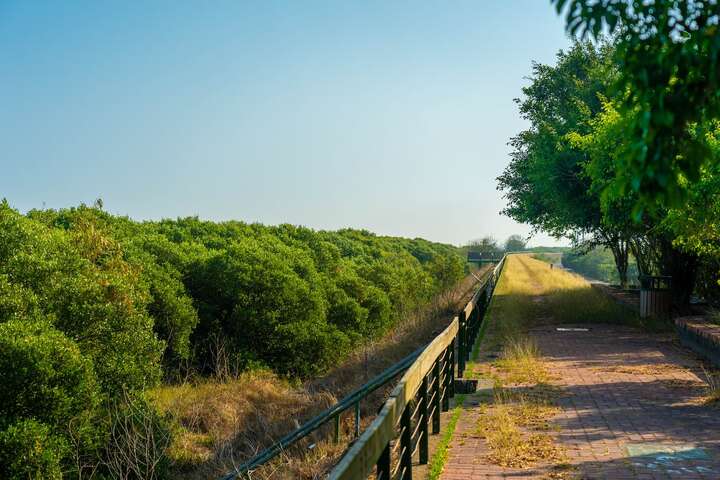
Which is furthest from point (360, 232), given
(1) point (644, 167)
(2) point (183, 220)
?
(1) point (644, 167)

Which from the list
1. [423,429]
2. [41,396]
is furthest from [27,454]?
[423,429]

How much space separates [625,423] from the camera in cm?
958

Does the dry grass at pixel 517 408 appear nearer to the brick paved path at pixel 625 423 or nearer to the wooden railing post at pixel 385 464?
the brick paved path at pixel 625 423

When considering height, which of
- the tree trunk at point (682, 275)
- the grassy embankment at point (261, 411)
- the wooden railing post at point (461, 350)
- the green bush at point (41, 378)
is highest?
the tree trunk at point (682, 275)

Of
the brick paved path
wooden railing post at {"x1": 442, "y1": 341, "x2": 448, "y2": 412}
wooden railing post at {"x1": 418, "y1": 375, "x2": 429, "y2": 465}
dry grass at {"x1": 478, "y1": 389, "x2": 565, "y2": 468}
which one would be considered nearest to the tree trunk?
the brick paved path

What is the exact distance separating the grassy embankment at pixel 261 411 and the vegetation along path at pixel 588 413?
2.48 meters

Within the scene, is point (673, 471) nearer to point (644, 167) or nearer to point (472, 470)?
point (472, 470)

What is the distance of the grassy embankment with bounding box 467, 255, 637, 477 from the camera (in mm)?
8203

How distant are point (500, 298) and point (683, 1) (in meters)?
30.6

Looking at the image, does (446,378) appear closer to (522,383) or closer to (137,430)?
(522,383)

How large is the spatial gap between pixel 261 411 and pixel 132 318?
4.07 metres

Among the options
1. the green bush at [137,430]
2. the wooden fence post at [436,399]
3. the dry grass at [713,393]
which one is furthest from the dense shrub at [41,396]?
the dry grass at [713,393]

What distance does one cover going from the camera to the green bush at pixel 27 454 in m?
12.9

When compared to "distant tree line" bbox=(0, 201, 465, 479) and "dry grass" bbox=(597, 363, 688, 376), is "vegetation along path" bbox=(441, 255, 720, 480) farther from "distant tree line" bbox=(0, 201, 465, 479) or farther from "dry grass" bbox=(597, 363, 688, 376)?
"distant tree line" bbox=(0, 201, 465, 479)
